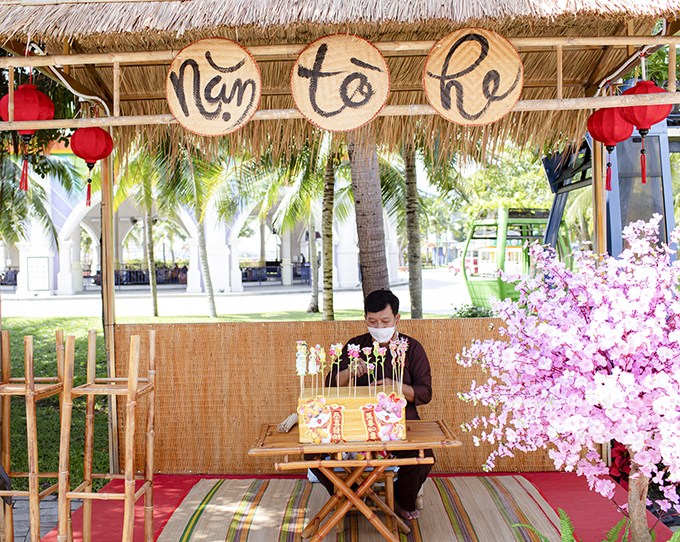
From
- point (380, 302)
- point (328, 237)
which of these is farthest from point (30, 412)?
point (328, 237)

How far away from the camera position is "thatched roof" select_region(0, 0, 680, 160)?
9.16ft

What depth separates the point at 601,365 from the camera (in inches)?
71.0

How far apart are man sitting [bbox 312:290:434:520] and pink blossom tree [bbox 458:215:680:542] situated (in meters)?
1.05

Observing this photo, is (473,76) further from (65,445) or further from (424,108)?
(65,445)

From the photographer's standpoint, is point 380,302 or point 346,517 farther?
point 346,517

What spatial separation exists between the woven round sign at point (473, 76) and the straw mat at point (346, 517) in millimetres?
2217

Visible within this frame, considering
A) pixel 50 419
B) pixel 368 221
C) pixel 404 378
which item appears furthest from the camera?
pixel 50 419

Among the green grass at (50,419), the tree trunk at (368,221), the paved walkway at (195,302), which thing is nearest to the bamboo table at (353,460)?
the green grass at (50,419)

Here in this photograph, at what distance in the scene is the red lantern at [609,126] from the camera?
3309 millimetres

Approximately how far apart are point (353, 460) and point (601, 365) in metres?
1.26

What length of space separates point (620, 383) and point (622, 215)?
11.2ft

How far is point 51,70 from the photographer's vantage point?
3.32 meters

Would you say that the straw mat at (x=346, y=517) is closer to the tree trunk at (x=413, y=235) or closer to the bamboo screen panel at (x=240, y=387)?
the bamboo screen panel at (x=240, y=387)

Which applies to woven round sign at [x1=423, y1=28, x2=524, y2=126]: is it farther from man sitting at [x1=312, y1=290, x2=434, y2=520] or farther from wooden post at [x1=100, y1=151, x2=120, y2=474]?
wooden post at [x1=100, y1=151, x2=120, y2=474]
